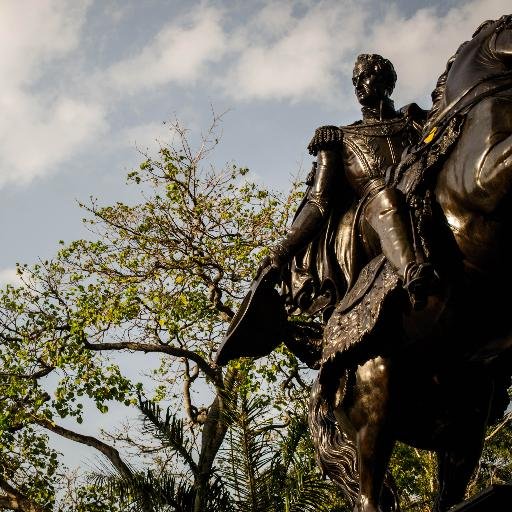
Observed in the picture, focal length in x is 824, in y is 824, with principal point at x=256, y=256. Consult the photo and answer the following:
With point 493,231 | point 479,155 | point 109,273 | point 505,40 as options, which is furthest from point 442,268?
point 109,273

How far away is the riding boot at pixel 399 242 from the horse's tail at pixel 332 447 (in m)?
0.93

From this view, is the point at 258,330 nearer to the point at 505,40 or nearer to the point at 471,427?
the point at 471,427

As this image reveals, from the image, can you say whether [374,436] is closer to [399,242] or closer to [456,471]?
[456,471]

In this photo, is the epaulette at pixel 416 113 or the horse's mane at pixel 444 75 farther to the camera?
the epaulette at pixel 416 113

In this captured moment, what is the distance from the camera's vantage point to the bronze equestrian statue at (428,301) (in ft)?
11.2

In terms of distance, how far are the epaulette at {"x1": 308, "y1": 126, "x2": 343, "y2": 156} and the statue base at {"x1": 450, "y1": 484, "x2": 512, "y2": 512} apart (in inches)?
88.3

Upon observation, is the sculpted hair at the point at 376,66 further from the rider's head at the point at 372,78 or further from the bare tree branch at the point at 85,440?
the bare tree branch at the point at 85,440

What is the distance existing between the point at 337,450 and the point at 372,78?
2086mm

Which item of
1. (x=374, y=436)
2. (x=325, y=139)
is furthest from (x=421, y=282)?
(x=325, y=139)

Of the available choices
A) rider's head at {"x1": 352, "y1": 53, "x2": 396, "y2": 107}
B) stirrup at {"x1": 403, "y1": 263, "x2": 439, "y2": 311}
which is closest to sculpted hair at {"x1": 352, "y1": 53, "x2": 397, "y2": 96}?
rider's head at {"x1": 352, "y1": 53, "x2": 396, "y2": 107}

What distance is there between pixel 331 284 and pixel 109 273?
11835mm

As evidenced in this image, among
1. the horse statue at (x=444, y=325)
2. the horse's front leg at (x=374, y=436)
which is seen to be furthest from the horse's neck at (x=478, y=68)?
the horse's front leg at (x=374, y=436)

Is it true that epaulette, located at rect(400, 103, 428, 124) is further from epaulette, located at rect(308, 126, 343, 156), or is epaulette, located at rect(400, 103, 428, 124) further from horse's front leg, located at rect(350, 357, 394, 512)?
horse's front leg, located at rect(350, 357, 394, 512)

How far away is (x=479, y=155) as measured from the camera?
3.37 m
